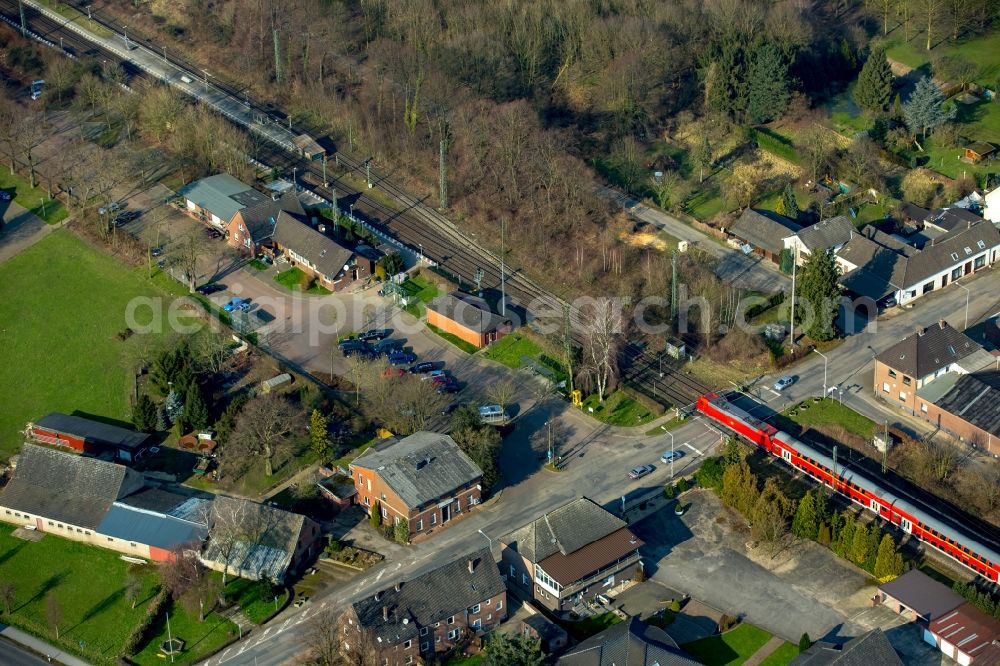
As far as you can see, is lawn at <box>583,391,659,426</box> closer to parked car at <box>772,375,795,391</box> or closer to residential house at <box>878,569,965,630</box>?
parked car at <box>772,375,795,391</box>

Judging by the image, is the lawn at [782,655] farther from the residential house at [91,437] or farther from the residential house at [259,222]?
the residential house at [259,222]

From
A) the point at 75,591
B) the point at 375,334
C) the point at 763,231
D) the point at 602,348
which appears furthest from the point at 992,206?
the point at 75,591

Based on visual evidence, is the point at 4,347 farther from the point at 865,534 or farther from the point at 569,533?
the point at 865,534

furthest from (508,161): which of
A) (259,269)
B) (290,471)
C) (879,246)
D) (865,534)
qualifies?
(865,534)

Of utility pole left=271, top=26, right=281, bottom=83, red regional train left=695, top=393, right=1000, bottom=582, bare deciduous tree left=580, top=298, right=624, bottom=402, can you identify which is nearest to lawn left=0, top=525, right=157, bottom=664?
bare deciduous tree left=580, top=298, right=624, bottom=402

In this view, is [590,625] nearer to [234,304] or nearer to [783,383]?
[783,383]

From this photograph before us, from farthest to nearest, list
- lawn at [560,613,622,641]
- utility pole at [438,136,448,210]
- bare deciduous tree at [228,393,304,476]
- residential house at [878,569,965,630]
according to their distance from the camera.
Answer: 1. utility pole at [438,136,448,210]
2. bare deciduous tree at [228,393,304,476]
3. lawn at [560,613,622,641]
4. residential house at [878,569,965,630]
